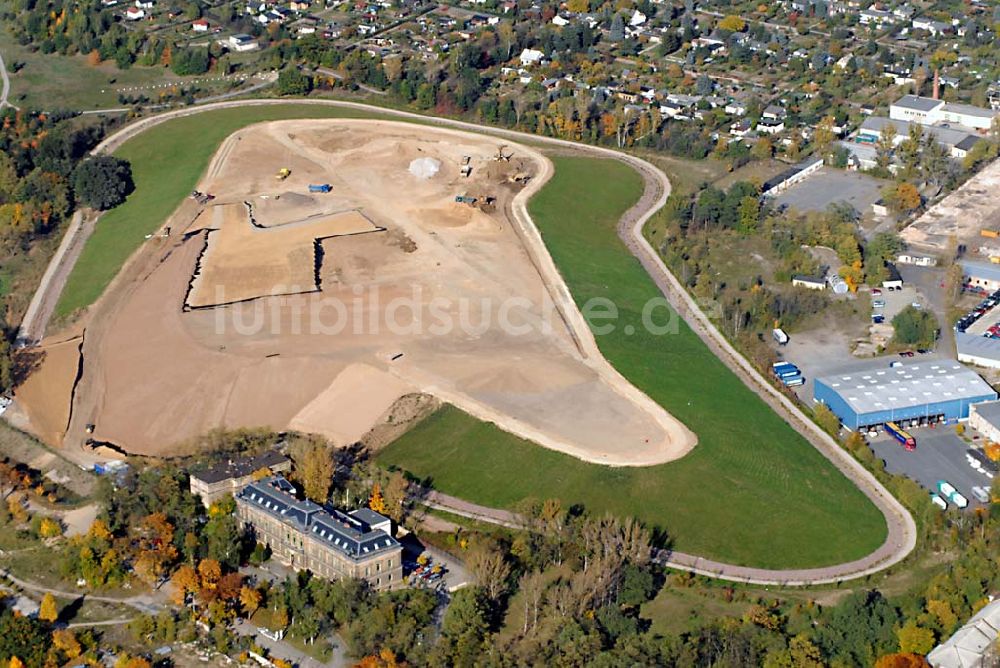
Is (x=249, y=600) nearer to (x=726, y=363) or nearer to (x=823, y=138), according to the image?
(x=726, y=363)

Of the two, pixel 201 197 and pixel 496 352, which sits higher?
pixel 201 197

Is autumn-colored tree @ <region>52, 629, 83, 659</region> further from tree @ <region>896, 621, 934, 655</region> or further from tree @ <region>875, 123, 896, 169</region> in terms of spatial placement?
tree @ <region>875, 123, 896, 169</region>

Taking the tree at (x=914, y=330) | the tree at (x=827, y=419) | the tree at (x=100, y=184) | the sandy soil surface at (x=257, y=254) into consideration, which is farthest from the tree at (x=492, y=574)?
the tree at (x=100, y=184)

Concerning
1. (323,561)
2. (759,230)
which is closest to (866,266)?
(759,230)

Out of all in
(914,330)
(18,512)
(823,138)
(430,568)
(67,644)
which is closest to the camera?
(67,644)

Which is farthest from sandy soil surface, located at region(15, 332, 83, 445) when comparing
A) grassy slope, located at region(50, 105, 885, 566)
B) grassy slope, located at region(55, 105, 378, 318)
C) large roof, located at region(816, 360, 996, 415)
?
large roof, located at region(816, 360, 996, 415)

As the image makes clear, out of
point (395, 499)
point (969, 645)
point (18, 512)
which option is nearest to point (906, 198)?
point (969, 645)

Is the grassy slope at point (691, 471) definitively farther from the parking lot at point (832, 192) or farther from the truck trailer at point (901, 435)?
the parking lot at point (832, 192)
